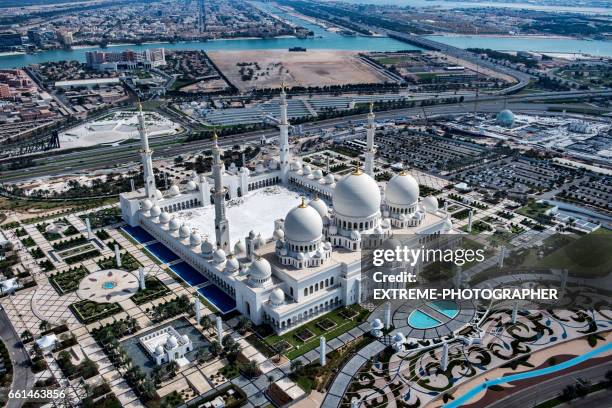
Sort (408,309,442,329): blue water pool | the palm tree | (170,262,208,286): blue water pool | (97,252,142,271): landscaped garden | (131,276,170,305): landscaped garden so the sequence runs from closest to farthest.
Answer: the palm tree < (408,309,442,329): blue water pool < (131,276,170,305): landscaped garden < (170,262,208,286): blue water pool < (97,252,142,271): landscaped garden

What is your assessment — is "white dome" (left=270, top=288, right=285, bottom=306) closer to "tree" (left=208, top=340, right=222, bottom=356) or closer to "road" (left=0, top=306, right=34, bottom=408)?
"tree" (left=208, top=340, right=222, bottom=356)

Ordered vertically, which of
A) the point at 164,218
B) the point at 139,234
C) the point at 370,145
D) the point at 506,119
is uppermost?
the point at 370,145

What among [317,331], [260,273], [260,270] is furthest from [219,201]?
[317,331]

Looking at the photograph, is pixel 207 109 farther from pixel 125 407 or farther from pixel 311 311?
pixel 125 407

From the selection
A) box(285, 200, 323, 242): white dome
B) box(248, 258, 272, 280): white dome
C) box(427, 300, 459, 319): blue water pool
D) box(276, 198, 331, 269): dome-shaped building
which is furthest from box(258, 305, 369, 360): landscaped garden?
box(285, 200, 323, 242): white dome

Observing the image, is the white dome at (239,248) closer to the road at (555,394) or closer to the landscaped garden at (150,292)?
the landscaped garden at (150,292)

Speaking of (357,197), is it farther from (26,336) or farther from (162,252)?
(26,336)
